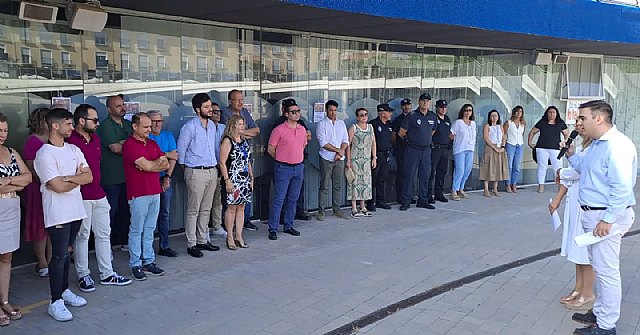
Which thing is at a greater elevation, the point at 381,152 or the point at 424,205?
the point at 381,152

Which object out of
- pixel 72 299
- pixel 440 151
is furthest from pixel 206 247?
pixel 440 151

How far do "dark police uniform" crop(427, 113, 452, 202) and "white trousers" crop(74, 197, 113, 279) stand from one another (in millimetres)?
6116

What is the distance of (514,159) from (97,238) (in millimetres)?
8720

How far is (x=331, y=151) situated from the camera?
828 cm

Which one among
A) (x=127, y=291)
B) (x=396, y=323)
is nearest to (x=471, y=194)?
(x=396, y=323)

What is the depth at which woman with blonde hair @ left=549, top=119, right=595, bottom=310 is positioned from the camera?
4844mm

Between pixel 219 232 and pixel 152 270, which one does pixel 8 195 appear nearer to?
pixel 152 270

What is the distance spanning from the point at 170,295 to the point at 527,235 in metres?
5.04

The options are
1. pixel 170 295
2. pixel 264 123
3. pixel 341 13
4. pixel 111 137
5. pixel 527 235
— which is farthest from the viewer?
pixel 264 123

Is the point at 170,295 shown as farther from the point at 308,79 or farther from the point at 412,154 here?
the point at 412,154

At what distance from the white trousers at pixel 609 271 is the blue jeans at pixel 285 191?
4019 millimetres

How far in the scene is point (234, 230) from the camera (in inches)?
286

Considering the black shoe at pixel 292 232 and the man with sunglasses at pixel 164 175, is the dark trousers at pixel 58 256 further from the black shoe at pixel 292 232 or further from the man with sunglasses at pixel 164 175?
the black shoe at pixel 292 232

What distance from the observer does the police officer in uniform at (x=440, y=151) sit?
9836 mm
